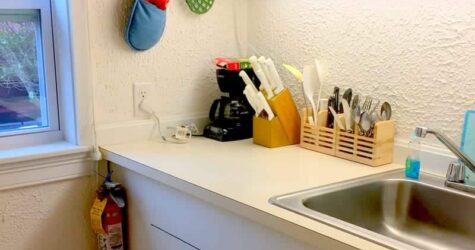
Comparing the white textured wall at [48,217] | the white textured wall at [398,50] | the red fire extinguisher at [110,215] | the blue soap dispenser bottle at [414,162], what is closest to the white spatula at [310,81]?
the white textured wall at [398,50]

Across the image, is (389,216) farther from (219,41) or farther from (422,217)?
(219,41)

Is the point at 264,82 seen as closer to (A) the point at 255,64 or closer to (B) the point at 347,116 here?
(A) the point at 255,64

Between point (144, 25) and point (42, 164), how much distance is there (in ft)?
1.85

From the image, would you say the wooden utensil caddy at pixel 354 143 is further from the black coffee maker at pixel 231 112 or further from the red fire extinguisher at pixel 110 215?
the red fire extinguisher at pixel 110 215

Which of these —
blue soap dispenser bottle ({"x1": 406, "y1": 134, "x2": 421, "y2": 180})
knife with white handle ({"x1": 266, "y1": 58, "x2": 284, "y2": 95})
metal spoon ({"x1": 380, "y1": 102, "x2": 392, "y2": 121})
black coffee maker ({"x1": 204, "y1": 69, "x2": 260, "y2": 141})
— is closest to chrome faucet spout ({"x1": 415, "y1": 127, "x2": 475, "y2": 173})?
blue soap dispenser bottle ({"x1": 406, "y1": 134, "x2": 421, "y2": 180})

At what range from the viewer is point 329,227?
3.55 ft

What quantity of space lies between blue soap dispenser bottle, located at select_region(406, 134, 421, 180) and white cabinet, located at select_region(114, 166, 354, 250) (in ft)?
1.64

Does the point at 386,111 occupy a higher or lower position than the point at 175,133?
higher

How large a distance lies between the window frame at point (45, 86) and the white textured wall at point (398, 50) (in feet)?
2.70

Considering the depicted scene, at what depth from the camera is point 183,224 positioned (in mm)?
1484

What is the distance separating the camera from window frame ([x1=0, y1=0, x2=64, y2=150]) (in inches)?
68.5

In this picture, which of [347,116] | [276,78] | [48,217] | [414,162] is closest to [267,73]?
[276,78]

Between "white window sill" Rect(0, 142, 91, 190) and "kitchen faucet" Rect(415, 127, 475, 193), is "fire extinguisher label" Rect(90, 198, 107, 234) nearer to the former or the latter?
"white window sill" Rect(0, 142, 91, 190)

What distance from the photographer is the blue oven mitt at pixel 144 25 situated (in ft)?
5.74
